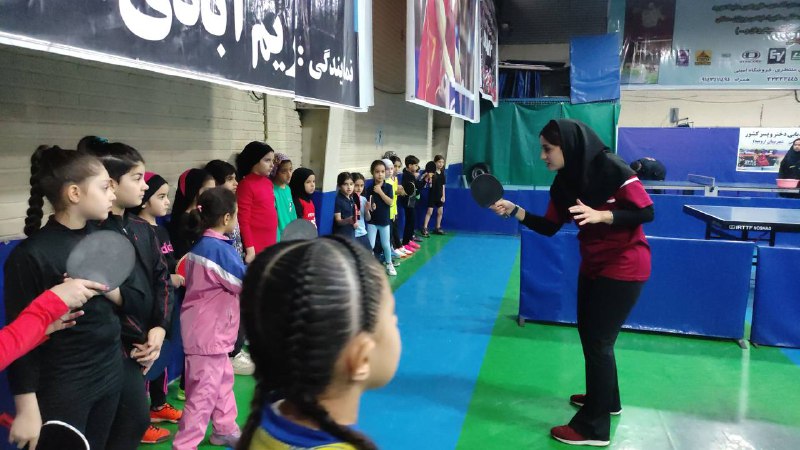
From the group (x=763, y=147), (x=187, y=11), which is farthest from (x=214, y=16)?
(x=763, y=147)

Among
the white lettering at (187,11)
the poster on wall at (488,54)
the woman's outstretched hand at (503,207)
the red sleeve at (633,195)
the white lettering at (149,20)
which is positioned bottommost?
the woman's outstretched hand at (503,207)

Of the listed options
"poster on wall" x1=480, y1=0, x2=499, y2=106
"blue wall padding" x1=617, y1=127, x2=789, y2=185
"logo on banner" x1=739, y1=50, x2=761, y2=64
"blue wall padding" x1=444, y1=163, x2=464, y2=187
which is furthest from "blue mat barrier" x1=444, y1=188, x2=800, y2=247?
"logo on banner" x1=739, y1=50, x2=761, y2=64

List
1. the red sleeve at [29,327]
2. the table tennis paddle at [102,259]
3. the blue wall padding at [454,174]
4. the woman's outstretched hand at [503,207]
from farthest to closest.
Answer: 1. the blue wall padding at [454,174]
2. the woman's outstretched hand at [503,207]
3. the table tennis paddle at [102,259]
4. the red sleeve at [29,327]

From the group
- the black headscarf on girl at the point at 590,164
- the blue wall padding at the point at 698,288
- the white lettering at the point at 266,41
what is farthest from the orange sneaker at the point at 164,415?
the blue wall padding at the point at 698,288

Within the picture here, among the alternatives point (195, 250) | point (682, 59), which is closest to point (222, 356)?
point (195, 250)

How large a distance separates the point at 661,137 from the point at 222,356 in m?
13.8

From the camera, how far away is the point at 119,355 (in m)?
2.11

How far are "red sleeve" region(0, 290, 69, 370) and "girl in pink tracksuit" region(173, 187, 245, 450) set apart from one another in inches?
40.5

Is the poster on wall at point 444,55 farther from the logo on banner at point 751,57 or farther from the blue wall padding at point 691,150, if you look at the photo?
the logo on banner at point 751,57

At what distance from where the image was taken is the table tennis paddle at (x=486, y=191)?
11.8 feet

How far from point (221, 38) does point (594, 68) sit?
13020mm

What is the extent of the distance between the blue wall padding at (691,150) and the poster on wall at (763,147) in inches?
4.9

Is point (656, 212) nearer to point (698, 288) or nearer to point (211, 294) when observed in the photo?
point (698, 288)

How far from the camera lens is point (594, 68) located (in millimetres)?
13609
